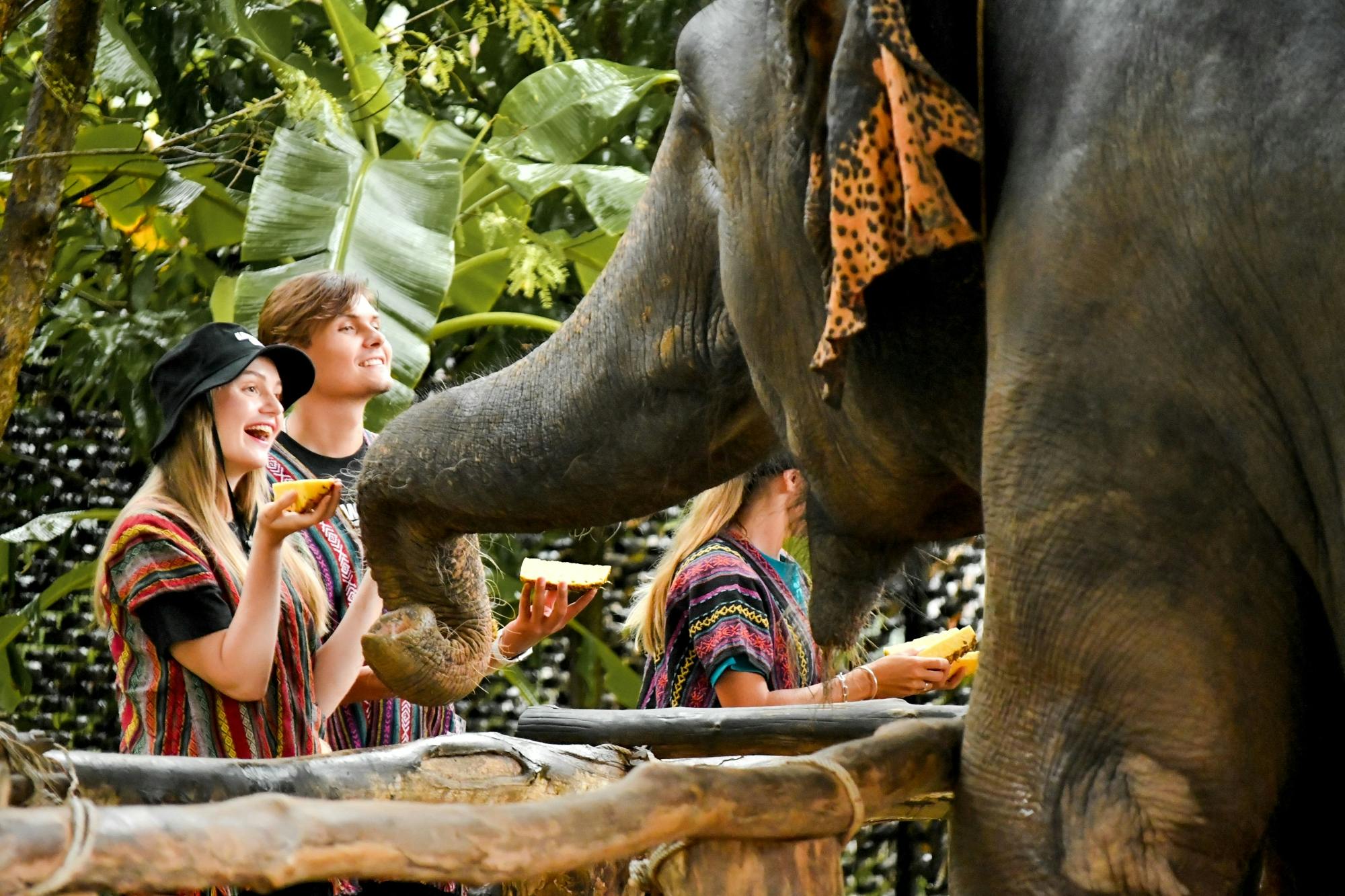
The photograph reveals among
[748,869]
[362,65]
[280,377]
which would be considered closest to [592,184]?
[362,65]

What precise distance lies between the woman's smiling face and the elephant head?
64cm

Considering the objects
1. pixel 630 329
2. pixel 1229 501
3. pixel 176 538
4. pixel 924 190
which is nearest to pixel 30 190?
pixel 176 538

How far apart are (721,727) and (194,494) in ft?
3.08

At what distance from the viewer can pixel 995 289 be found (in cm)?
130

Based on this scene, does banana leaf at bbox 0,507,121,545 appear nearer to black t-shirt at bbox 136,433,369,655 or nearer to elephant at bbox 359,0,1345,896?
black t-shirt at bbox 136,433,369,655

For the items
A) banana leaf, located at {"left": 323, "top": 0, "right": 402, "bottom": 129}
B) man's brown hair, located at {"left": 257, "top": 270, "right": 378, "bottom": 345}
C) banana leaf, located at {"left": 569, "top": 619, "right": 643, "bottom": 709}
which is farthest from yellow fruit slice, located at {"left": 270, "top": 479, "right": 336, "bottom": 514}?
banana leaf, located at {"left": 569, "top": 619, "right": 643, "bottom": 709}

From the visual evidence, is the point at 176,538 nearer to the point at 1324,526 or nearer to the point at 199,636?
the point at 199,636

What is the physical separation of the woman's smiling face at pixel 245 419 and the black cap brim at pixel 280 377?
2 cm

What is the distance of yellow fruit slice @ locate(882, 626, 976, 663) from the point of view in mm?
3564

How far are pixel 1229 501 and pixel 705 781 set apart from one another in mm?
436

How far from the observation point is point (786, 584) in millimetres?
3664

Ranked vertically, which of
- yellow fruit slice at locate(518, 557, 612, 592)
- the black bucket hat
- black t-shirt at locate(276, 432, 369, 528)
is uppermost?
the black bucket hat

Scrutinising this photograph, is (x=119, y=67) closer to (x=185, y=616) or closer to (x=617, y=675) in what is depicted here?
(x=617, y=675)

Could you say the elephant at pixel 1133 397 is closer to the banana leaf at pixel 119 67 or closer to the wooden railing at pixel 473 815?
the wooden railing at pixel 473 815
